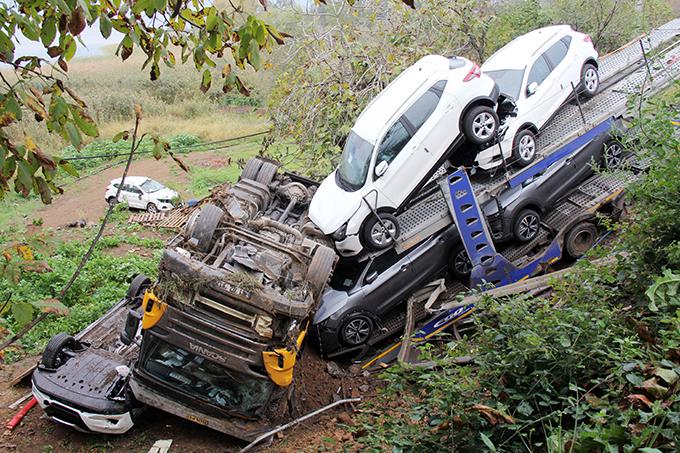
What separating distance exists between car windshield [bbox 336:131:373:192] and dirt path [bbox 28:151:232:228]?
38.2 feet

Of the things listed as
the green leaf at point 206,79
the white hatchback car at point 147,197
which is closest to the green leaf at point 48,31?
the green leaf at point 206,79

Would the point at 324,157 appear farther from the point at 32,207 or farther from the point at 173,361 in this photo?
the point at 32,207

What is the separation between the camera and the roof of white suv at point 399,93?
9.69 metres

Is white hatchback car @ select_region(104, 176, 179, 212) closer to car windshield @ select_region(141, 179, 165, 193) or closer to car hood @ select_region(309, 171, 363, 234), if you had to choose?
car windshield @ select_region(141, 179, 165, 193)

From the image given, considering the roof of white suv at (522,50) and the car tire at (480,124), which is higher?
the roof of white suv at (522,50)

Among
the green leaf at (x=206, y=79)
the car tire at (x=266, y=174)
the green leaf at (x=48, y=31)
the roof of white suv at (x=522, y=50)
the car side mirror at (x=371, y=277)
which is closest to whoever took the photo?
the green leaf at (x=48, y=31)

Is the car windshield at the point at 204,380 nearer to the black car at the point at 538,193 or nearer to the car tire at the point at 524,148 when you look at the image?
the black car at the point at 538,193

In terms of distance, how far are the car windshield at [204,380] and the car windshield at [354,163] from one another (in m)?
3.48

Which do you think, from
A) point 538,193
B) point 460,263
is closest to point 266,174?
point 460,263

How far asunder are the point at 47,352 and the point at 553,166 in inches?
317

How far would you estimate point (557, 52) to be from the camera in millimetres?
10617

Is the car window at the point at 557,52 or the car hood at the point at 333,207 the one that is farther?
the car window at the point at 557,52

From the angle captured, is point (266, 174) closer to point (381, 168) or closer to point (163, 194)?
point (381, 168)

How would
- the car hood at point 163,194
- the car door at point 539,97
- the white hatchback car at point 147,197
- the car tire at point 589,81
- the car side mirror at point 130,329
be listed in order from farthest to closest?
the car hood at point 163,194
the white hatchback car at point 147,197
the car tire at point 589,81
the car door at point 539,97
the car side mirror at point 130,329
